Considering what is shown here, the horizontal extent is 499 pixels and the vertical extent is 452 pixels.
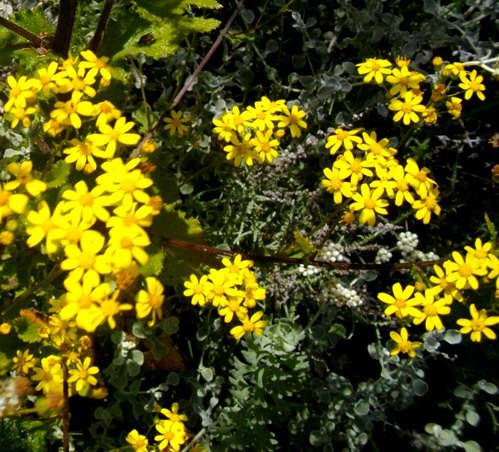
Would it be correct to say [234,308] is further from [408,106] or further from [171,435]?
[408,106]

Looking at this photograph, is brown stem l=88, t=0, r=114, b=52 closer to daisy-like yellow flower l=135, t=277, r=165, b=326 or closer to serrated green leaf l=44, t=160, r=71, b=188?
serrated green leaf l=44, t=160, r=71, b=188

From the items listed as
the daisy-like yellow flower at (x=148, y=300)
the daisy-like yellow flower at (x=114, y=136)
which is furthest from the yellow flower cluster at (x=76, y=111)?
the daisy-like yellow flower at (x=148, y=300)

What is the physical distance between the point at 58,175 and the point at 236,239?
0.87m

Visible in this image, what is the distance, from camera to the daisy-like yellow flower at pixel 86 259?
4.58 feet

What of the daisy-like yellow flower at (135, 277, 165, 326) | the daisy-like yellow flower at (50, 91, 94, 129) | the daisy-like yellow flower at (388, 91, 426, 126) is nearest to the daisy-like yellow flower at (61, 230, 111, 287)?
the daisy-like yellow flower at (135, 277, 165, 326)

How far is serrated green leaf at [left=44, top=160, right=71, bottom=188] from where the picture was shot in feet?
5.66

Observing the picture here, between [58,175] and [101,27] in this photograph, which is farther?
[101,27]

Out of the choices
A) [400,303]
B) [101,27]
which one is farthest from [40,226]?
[400,303]

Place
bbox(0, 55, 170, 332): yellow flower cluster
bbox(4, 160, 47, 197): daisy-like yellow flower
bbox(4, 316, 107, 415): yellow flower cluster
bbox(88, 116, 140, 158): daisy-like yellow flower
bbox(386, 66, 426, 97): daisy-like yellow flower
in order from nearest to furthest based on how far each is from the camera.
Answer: bbox(0, 55, 170, 332): yellow flower cluster
bbox(4, 160, 47, 197): daisy-like yellow flower
bbox(88, 116, 140, 158): daisy-like yellow flower
bbox(4, 316, 107, 415): yellow flower cluster
bbox(386, 66, 426, 97): daisy-like yellow flower

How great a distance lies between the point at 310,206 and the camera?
2.75 metres

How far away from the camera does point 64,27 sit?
1.94m

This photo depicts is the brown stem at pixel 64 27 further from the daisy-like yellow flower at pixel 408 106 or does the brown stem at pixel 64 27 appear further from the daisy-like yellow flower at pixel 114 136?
the daisy-like yellow flower at pixel 408 106

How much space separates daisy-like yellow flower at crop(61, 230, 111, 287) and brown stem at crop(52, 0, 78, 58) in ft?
2.70

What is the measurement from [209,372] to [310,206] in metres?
0.87
